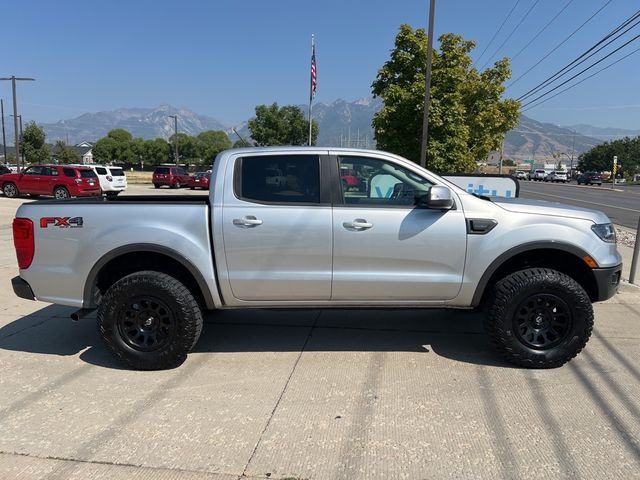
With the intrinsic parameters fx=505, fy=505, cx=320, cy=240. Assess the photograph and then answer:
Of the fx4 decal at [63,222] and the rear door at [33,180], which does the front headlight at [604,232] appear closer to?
the fx4 decal at [63,222]

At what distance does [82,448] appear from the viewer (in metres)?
3.07

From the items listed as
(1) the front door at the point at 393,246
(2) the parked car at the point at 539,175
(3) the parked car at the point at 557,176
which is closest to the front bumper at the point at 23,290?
(1) the front door at the point at 393,246

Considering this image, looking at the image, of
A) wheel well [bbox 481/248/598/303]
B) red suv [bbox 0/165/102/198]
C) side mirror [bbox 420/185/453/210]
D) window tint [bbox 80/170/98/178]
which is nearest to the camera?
side mirror [bbox 420/185/453/210]

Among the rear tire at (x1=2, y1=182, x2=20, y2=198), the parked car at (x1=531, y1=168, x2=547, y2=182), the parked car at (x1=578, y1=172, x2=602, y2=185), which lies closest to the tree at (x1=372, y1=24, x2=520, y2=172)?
the rear tire at (x1=2, y1=182, x2=20, y2=198)

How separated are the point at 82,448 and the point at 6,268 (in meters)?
6.09

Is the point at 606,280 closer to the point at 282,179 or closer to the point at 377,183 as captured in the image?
the point at 377,183

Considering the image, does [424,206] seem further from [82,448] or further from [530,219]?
[82,448]

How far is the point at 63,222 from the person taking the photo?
4086mm

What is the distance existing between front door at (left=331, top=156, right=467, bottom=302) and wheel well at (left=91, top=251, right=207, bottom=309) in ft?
3.97

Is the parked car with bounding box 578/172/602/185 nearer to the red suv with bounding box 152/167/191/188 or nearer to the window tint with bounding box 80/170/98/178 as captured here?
the red suv with bounding box 152/167/191/188

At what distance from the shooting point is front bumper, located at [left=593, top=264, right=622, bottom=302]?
413 centimetres

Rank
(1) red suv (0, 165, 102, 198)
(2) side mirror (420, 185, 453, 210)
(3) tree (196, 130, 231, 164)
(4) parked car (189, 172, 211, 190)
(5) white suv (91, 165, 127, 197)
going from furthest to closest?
1. (3) tree (196, 130, 231, 164)
2. (4) parked car (189, 172, 211, 190)
3. (5) white suv (91, 165, 127, 197)
4. (1) red suv (0, 165, 102, 198)
5. (2) side mirror (420, 185, 453, 210)

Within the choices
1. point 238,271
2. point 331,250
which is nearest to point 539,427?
point 331,250

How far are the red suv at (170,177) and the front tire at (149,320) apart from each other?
30.9m
